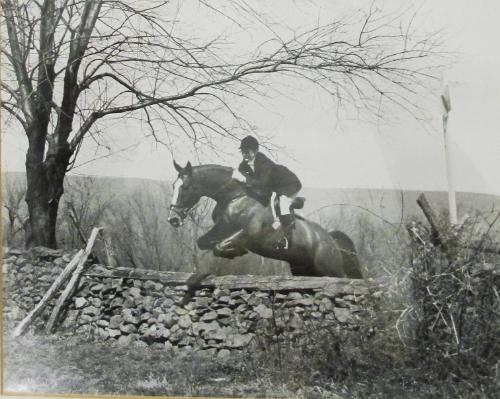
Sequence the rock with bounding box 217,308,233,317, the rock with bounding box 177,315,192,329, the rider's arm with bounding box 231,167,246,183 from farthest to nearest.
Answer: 1. the rider's arm with bounding box 231,167,246,183
2. the rock with bounding box 177,315,192,329
3. the rock with bounding box 217,308,233,317

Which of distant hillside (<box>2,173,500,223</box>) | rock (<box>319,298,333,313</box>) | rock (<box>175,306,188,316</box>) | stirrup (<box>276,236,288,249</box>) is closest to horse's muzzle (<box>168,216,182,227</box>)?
rock (<box>175,306,188,316</box>)

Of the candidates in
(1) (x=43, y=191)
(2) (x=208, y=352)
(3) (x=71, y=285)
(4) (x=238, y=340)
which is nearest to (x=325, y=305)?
(4) (x=238, y=340)

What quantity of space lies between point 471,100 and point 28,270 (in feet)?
15.6

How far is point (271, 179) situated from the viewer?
7051 millimetres

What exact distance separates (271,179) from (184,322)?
5.33 ft

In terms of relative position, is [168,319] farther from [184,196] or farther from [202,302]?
[184,196]

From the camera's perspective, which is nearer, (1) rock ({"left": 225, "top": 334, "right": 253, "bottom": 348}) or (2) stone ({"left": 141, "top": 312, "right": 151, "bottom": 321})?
(1) rock ({"left": 225, "top": 334, "right": 253, "bottom": 348})

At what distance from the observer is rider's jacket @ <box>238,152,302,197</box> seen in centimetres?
697

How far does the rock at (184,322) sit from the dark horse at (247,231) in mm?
692

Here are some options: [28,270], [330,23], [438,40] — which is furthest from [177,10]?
[28,270]

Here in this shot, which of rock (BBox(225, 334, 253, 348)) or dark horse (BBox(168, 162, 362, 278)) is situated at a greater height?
dark horse (BBox(168, 162, 362, 278))

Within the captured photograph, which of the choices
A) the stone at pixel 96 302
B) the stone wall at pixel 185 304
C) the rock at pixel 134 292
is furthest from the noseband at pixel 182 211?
the stone at pixel 96 302

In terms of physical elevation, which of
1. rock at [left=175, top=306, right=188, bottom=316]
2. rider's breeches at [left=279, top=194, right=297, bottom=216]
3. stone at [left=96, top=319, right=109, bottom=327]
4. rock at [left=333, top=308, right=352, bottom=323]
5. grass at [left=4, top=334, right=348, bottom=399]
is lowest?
grass at [left=4, top=334, right=348, bottom=399]

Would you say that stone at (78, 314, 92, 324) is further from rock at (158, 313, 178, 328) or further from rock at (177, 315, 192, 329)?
rock at (177, 315, 192, 329)
